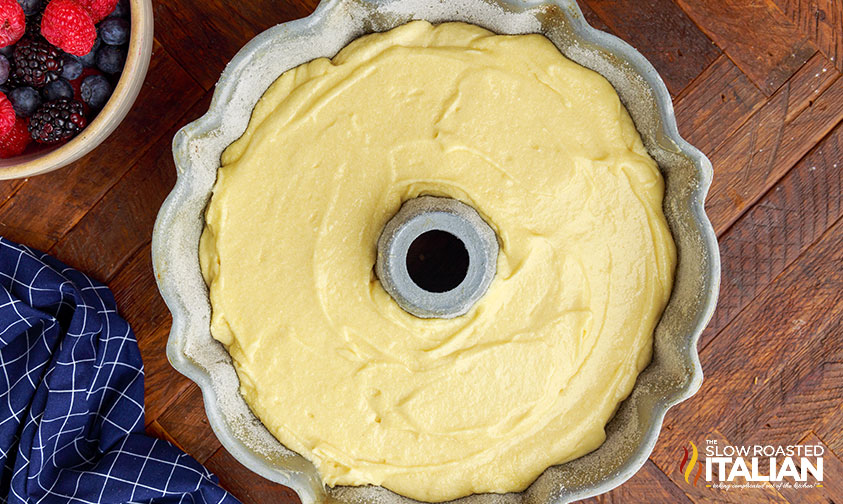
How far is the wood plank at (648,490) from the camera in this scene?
5.19ft

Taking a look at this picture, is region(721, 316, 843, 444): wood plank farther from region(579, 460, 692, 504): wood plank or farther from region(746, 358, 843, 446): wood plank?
region(579, 460, 692, 504): wood plank

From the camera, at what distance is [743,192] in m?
1.53

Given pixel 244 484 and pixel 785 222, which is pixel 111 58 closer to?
pixel 244 484

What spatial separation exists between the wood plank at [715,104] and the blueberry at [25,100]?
134cm

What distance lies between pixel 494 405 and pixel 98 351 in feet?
2.94

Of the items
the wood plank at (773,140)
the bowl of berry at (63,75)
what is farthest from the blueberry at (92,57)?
the wood plank at (773,140)

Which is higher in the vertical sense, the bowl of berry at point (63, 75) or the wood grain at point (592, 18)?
the wood grain at point (592, 18)

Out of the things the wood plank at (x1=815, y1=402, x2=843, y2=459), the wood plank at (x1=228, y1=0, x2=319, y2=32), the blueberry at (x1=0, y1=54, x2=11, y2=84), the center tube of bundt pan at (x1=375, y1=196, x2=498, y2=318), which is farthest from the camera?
the wood plank at (x1=815, y1=402, x2=843, y2=459)

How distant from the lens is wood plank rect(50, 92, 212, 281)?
5.00ft

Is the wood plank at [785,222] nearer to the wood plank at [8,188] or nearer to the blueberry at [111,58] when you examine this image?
the blueberry at [111,58]

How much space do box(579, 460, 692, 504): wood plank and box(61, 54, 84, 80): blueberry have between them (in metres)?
1.45

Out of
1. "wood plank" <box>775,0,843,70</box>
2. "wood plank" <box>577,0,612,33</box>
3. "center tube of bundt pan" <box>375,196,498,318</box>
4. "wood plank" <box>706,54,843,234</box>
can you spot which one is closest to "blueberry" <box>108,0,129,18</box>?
"center tube of bundt pan" <box>375,196,498,318</box>

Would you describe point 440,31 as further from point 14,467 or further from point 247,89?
point 14,467

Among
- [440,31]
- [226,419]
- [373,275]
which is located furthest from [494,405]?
[440,31]
